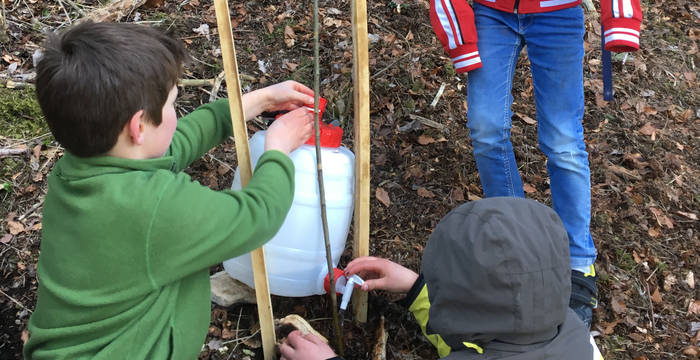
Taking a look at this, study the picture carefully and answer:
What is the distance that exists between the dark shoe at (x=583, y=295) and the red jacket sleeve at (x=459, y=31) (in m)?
1.17

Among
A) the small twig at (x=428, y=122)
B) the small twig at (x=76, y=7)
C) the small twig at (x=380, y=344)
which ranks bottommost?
the small twig at (x=380, y=344)

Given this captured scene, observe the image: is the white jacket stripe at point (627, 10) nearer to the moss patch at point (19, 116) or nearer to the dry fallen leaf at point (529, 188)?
the dry fallen leaf at point (529, 188)

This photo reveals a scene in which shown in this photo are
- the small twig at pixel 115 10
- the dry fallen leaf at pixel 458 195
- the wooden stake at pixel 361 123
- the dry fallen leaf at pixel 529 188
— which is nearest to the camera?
the wooden stake at pixel 361 123

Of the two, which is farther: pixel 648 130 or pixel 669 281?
pixel 648 130

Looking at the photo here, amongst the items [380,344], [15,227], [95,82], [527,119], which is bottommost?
[380,344]

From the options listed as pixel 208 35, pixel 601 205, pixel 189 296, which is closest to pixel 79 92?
pixel 189 296

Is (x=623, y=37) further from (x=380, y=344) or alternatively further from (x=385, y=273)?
(x=380, y=344)

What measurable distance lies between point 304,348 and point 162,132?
3.55 feet

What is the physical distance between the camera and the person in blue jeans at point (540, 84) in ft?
8.96

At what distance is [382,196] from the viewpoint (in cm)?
345

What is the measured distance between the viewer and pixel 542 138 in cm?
289

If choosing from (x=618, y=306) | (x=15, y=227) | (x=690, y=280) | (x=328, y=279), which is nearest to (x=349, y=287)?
(x=328, y=279)

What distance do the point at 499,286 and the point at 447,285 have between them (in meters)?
0.16

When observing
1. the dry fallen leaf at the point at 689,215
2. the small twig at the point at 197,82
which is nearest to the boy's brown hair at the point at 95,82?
the small twig at the point at 197,82
